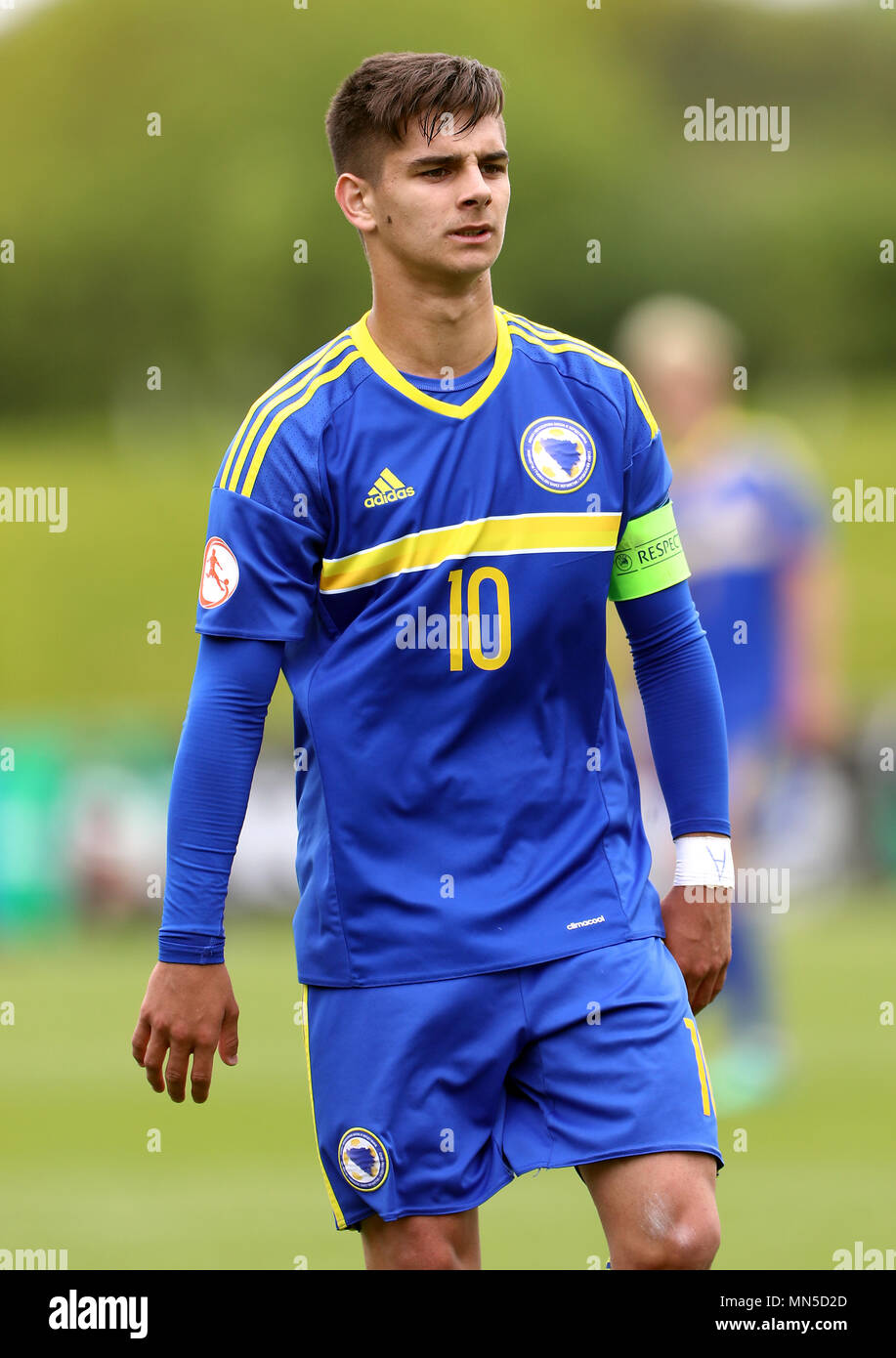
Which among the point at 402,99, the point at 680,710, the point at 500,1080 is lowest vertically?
the point at 500,1080

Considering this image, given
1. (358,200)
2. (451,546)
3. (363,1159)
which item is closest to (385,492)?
(451,546)

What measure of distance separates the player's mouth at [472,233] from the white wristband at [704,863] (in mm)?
1150

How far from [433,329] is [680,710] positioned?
0.83 m

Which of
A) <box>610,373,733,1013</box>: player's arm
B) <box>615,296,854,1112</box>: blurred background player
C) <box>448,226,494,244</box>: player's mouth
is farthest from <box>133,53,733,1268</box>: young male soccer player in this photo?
<box>615,296,854,1112</box>: blurred background player

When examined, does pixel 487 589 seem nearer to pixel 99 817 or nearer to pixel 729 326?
pixel 99 817

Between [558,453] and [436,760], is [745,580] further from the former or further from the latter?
[436,760]

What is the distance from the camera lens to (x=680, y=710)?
4.02 metres

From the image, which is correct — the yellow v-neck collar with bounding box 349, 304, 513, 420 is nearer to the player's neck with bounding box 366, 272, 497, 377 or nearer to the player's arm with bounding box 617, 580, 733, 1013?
the player's neck with bounding box 366, 272, 497, 377

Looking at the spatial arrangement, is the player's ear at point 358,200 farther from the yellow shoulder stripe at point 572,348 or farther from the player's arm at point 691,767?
the player's arm at point 691,767

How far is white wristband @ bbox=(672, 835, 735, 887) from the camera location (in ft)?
13.1

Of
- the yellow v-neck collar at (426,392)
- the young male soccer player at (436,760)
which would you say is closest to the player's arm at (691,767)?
the young male soccer player at (436,760)

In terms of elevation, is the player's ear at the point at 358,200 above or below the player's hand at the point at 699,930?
above

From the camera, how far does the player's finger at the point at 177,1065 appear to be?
375cm
